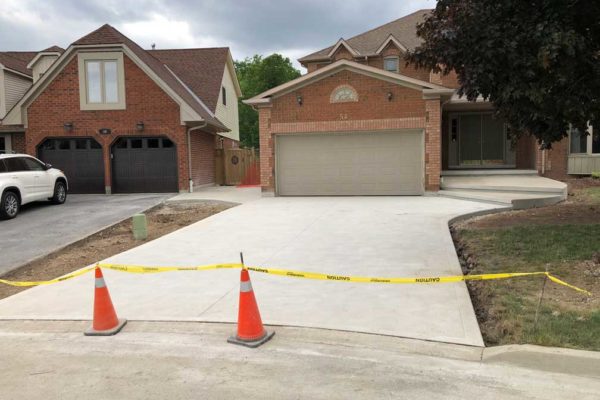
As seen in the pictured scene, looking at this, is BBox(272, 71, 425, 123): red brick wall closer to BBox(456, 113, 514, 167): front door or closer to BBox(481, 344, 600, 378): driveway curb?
BBox(456, 113, 514, 167): front door

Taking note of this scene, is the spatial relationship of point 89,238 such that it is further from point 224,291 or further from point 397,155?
point 397,155

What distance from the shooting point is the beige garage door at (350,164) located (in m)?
17.7

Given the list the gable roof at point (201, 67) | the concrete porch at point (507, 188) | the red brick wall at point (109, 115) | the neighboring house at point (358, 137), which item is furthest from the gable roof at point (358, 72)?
the gable roof at point (201, 67)

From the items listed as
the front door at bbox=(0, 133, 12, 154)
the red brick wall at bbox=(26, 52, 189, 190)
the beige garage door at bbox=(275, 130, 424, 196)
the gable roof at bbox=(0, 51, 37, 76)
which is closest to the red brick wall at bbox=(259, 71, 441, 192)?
Result: the beige garage door at bbox=(275, 130, 424, 196)

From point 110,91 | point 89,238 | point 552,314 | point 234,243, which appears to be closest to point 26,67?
point 110,91

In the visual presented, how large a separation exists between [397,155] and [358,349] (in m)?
13.6

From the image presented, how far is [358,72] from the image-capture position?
17.3 m

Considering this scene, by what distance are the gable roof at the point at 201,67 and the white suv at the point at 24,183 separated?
10.2 meters

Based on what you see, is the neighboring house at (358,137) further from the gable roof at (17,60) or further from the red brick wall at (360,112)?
the gable roof at (17,60)

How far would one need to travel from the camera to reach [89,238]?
11.6 meters

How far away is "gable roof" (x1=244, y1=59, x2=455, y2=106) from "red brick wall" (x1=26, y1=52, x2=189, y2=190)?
13.1 feet

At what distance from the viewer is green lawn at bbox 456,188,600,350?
15.7 feet

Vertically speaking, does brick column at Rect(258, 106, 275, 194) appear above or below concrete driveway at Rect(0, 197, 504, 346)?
above

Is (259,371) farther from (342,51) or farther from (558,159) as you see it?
(342,51)
